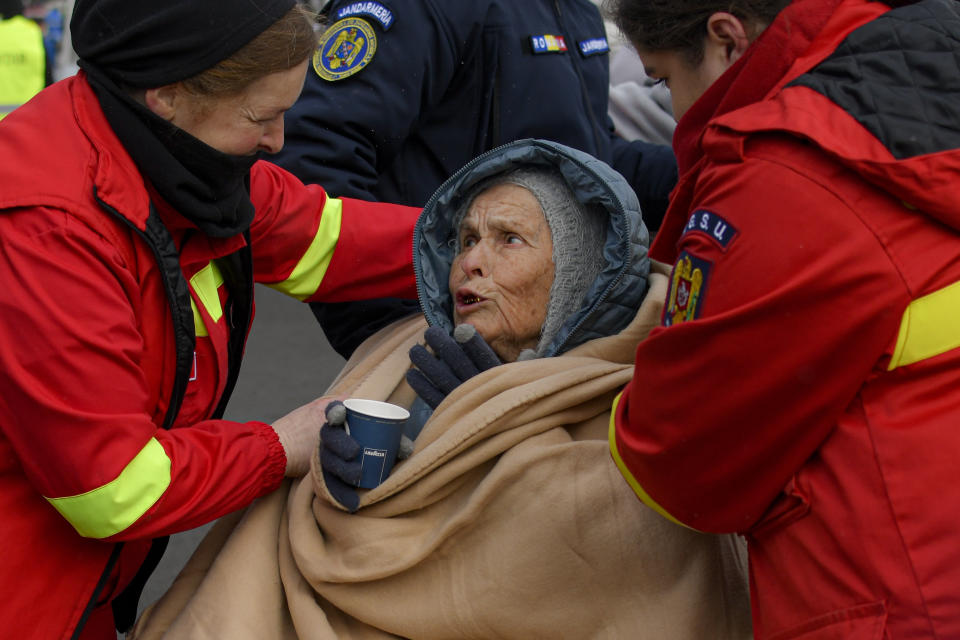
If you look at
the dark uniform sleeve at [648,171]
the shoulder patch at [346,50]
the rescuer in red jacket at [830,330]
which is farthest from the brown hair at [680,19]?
the dark uniform sleeve at [648,171]

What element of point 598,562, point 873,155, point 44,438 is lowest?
point 598,562

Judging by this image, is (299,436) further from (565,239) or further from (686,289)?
(686,289)

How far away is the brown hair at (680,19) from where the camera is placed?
70.2 inches

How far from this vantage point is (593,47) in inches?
137

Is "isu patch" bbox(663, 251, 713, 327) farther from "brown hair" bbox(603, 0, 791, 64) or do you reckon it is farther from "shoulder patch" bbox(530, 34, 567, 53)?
"shoulder patch" bbox(530, 34, 567, 53)

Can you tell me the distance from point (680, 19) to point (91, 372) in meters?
1.26

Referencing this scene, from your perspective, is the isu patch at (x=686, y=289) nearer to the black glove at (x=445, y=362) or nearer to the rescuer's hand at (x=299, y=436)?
the black glove at (x=445, y=362)

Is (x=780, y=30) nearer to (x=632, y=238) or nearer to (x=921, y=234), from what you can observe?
(x=921, y=234)

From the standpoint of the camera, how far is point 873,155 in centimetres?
145

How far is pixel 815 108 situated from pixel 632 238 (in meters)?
1.18

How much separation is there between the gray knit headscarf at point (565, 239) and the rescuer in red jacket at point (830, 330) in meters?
1.06

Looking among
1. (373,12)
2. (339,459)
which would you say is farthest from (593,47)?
(339,459)

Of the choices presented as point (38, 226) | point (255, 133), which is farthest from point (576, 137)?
point (38, 226)

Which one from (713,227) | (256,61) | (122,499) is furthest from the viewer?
(256,61)
